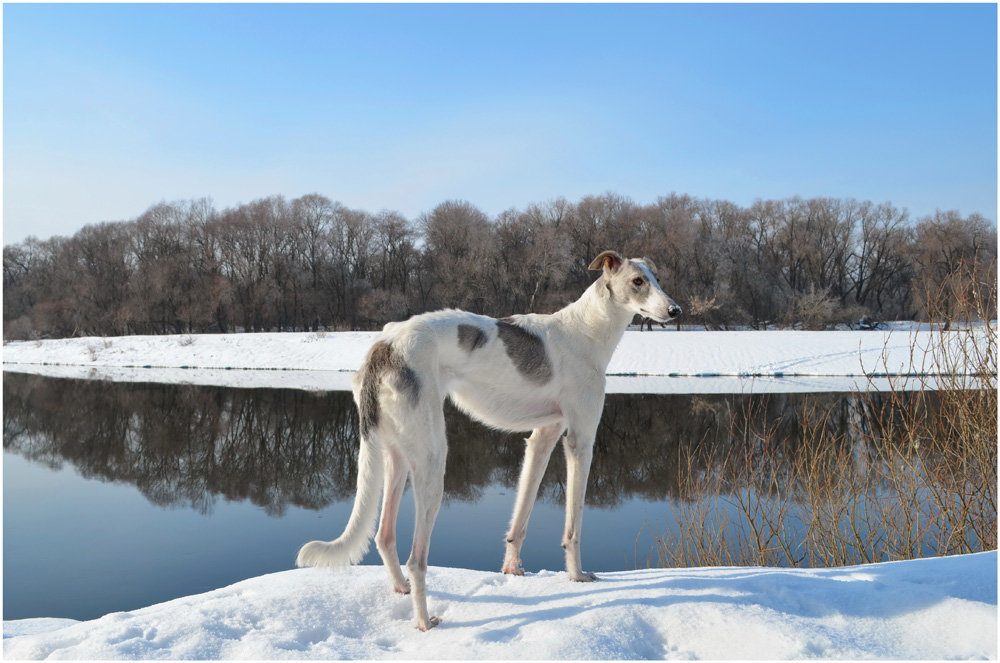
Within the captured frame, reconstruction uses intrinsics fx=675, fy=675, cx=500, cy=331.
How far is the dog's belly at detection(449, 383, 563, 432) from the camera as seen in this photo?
4.00 metres

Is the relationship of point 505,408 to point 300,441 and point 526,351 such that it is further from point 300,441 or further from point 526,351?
point 300,441

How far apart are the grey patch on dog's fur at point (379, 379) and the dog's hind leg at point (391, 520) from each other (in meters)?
0.34

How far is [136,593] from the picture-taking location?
6348mm

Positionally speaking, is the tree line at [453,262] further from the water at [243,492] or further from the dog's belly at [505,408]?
the dog's belly at [505,408]

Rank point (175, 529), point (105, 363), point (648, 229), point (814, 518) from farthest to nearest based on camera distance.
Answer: point (648, 229), point (105, 363), point (175, 529), point (814, 518)

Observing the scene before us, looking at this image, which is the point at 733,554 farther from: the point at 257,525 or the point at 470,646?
the point at 257,525

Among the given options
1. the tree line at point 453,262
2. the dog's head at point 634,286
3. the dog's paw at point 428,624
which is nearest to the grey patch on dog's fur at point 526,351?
the dog's head at point 634,286

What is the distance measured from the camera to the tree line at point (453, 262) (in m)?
45.7

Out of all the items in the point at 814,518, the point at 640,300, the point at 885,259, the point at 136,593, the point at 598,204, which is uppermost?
the point at 598,204

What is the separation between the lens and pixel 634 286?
435 cm

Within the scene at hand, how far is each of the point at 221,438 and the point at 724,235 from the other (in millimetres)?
44177

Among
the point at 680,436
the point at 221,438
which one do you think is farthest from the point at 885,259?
the point at 221,438

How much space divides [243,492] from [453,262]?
1518 inches

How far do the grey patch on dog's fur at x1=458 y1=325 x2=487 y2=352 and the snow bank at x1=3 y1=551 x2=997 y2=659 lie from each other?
1431 millimetres
